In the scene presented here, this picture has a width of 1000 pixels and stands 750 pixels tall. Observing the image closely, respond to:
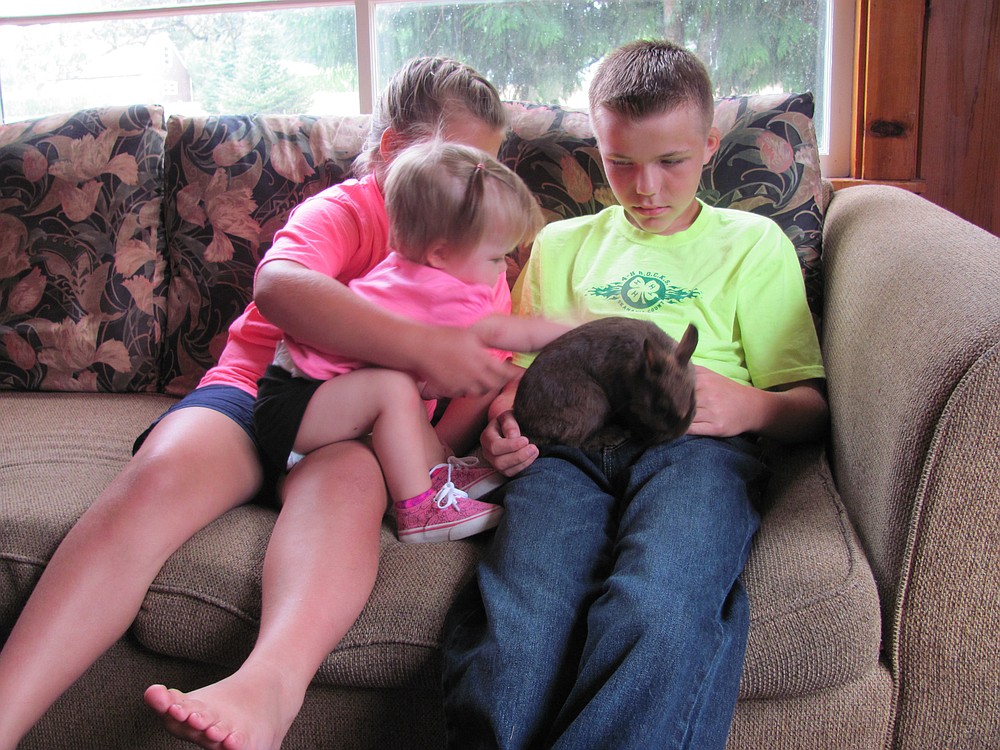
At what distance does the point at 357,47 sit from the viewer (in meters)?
2.45

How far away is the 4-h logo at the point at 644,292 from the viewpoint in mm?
1473

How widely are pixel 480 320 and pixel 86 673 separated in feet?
2.68

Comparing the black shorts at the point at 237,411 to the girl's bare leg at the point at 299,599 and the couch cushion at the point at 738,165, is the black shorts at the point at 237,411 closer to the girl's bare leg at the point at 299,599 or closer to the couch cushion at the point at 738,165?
the girl's bare leg at the point at 299,599

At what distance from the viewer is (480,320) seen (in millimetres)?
1283

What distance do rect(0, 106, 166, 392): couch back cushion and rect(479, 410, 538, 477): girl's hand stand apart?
1.05 m

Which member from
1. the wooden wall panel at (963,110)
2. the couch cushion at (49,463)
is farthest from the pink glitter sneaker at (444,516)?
the wooden wall panel at (963,110)

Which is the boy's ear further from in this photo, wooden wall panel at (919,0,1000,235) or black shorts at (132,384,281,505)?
black shorts at (132,384,281,505)

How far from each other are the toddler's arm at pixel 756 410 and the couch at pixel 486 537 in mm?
38

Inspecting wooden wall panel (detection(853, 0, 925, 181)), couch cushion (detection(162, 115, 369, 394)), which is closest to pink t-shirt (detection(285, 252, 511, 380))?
couch cushion (detection(162, 115, 369, 394))

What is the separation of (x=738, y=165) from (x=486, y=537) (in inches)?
38.8

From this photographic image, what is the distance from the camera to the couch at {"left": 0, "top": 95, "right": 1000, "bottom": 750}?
1.04 meters

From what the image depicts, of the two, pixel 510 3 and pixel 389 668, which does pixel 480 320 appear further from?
pixel 510 3

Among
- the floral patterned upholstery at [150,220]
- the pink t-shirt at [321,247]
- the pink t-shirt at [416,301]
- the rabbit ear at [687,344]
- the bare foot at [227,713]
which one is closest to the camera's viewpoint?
the bare foot at [227,713]

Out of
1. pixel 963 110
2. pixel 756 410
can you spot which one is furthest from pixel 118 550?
pixel 963 110
